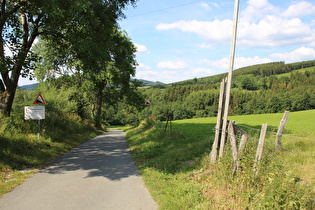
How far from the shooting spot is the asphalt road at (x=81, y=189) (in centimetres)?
471

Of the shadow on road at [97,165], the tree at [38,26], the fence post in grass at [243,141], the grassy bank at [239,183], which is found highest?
the tree at [38,26]

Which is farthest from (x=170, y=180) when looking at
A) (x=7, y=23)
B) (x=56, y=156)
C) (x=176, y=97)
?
(x=176, y=97)

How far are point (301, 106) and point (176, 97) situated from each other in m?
66.1

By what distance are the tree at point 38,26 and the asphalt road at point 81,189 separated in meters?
4.31

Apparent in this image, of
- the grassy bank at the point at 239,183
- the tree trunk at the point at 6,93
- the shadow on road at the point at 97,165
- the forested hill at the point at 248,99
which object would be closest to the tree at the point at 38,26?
the tree trunk at the point at 6,93

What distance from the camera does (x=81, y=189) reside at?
566 cm

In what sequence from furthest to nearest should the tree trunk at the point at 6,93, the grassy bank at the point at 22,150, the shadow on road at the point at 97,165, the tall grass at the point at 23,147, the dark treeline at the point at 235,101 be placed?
→ the dark treeline at the point at 235,101
the tree trunk at the point at 6,93
the shadow on road at the point at 97,165
the tall grass at the point at 23,147
the grassy bank at the point at 22,150

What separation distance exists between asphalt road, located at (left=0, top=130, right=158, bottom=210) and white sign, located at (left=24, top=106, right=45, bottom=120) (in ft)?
10.9

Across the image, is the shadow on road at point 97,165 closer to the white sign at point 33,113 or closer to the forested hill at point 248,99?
the white sign at point 33,113

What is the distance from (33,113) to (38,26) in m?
3.99

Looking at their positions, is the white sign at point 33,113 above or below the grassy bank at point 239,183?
above

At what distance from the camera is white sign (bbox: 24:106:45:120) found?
10363 millimetres

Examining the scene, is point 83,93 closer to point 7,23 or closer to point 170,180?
point 7,23

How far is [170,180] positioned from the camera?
21.2 feet
